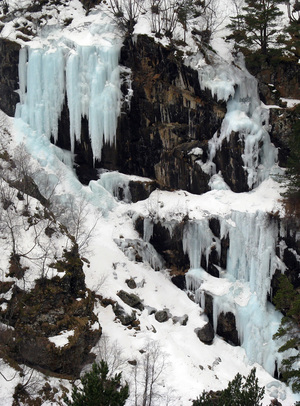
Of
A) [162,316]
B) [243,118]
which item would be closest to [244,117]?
[243,118]

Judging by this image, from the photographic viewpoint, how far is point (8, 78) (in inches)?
989

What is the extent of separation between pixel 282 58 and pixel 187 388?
20.0m

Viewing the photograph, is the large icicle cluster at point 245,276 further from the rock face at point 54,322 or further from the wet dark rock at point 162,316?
the rock face at point 54,322

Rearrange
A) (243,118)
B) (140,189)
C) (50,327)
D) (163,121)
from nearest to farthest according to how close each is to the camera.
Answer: (50,327)
(243,118)
(163,121)
(140,189)

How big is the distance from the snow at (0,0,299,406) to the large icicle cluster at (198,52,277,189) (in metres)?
0.06

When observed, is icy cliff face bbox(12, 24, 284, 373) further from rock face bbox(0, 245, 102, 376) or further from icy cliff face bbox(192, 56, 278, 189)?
rock face bbox(0, 245, 102, 376)

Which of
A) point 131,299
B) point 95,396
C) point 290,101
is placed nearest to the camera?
point 95,396

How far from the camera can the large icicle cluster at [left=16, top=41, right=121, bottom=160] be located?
77.2 ft

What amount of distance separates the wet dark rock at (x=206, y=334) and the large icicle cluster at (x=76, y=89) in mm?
12355

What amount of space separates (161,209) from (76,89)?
9.46 m

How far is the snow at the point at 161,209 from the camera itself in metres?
17.1

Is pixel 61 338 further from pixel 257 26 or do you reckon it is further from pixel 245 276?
pixel 257 26

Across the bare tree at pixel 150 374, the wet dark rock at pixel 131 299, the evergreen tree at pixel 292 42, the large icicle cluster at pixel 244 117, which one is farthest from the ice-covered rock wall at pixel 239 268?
the evergreen tree at pixel 292 42

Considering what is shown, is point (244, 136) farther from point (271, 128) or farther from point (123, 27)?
point (123, 27)
